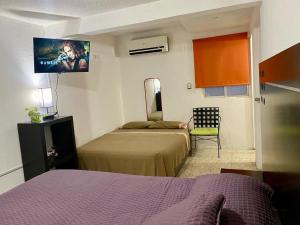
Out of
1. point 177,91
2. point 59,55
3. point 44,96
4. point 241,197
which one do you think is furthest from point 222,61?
point 241,197

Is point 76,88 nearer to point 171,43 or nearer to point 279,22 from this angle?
point 171,43

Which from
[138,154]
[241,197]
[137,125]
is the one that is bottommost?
[138,154]

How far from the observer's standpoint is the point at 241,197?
4.33 feet

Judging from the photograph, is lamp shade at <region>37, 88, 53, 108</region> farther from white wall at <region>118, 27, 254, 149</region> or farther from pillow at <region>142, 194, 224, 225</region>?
pillow at <region>142, 194, 224, 225</region>

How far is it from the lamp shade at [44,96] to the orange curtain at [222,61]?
104 inches

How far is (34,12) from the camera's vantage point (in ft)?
9.85

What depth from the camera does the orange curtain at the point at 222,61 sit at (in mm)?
4312

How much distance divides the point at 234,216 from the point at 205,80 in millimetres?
3673

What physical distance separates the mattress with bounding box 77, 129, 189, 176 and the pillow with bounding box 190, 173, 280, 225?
1.55 metres

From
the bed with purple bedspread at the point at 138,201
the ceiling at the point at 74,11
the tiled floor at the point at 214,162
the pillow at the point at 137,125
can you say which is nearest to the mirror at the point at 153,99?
the pillow at the point at 137,125

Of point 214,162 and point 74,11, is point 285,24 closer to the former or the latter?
point 74,11

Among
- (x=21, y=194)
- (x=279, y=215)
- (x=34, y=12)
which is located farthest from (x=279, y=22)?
(x=34, y=12)

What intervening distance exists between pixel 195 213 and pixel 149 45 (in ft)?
13.7

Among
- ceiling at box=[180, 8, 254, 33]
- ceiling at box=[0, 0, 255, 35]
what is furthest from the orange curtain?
ceiling at box=[0, 0, 255, 35]
